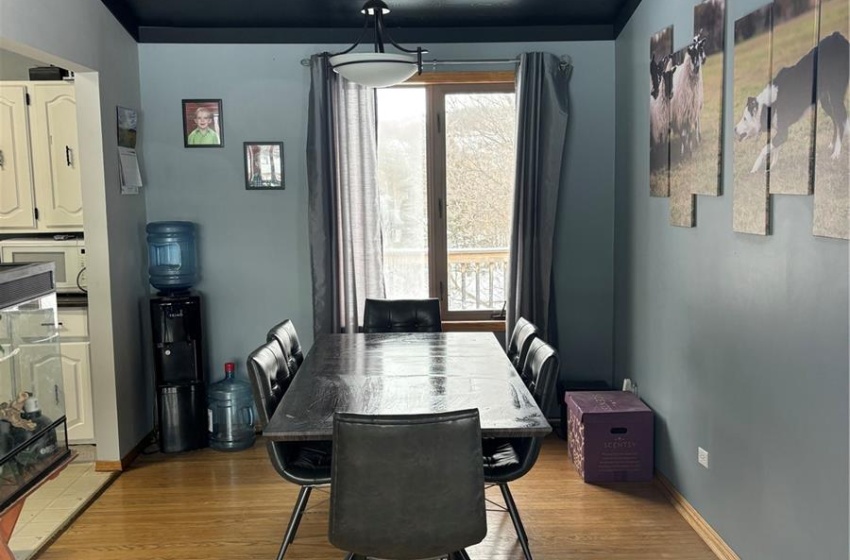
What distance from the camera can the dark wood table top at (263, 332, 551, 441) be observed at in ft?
8.57

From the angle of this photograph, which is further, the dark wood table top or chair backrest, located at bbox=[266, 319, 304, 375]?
chair backrest, located at bbox=[266, 319, 304, 375]

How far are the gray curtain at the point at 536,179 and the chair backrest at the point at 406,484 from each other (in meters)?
2.58

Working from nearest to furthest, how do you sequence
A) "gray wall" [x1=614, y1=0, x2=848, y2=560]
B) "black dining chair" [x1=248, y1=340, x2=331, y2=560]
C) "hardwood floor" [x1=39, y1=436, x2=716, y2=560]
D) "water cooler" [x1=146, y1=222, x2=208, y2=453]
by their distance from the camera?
"gray wall" [x1=614, y1=0, x2=848, y2=560] < "black dining chair" [x1=248, y1=340, x2=331, y2=560] < "hardwood floor" [x1=39, y1=436, x2=716, y2=560] < "water cooler" [x1=146, y1=222, x2=208, y2=453]

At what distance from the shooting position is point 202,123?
4805mm

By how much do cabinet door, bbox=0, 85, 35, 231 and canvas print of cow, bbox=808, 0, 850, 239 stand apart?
409 centimetres

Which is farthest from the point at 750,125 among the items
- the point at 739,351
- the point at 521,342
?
the point at 521,342

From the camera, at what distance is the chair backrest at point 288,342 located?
3.48 meters

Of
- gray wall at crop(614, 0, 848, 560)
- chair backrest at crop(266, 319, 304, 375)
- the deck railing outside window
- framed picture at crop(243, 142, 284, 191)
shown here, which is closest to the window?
the deck railing outside window

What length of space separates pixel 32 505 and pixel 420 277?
252cm

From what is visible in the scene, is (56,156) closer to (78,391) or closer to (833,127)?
(78,391)

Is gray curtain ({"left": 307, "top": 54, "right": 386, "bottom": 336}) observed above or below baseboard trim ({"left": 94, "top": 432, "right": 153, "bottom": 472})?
above

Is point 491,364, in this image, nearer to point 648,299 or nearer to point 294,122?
point 648,299

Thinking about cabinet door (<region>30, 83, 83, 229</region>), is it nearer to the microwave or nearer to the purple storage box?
the microwave

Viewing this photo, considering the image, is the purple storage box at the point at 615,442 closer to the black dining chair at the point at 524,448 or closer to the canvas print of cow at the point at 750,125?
the black dining chair at the point at 524,448
